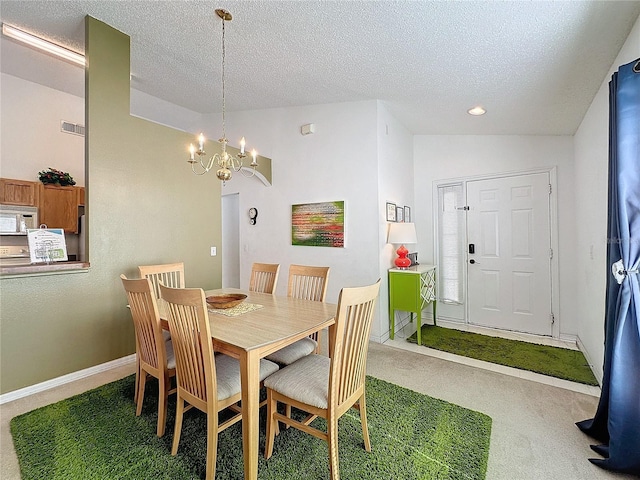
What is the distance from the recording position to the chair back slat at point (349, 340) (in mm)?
1404

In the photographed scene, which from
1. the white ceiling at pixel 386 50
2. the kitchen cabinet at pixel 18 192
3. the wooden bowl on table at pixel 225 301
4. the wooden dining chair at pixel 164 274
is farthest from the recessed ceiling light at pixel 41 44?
the wooden bowl on table at pixel 225 301

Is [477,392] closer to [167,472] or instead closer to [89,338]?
[167,472]

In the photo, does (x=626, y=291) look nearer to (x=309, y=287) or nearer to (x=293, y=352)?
(x=293, y=352)

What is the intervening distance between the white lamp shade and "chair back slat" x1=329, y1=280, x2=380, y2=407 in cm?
207

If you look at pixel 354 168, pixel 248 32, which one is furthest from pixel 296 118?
pixel 248 32

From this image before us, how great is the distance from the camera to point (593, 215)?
2545 millimetres

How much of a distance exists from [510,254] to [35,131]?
21.9 feet

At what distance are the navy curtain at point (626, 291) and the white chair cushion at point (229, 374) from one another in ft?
6.08

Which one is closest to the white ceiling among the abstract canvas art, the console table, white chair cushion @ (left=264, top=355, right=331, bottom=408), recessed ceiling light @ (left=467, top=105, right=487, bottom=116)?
recessed ceiling light @ (left=467, top=105, right=487, bottom=116)

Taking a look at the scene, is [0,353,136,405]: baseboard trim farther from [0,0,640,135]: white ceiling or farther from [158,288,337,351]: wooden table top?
[0,0,640,135]: white ceiling

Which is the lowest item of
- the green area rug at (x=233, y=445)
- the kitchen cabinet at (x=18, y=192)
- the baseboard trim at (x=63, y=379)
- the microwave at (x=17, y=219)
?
the green area rug at (x=233, y=445)

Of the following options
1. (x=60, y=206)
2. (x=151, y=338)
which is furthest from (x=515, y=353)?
(x=60, y=206)

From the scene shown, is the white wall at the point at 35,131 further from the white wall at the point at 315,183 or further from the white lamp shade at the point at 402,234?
the white lamp shade at the point at 402,234

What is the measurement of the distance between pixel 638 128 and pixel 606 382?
1394mm
